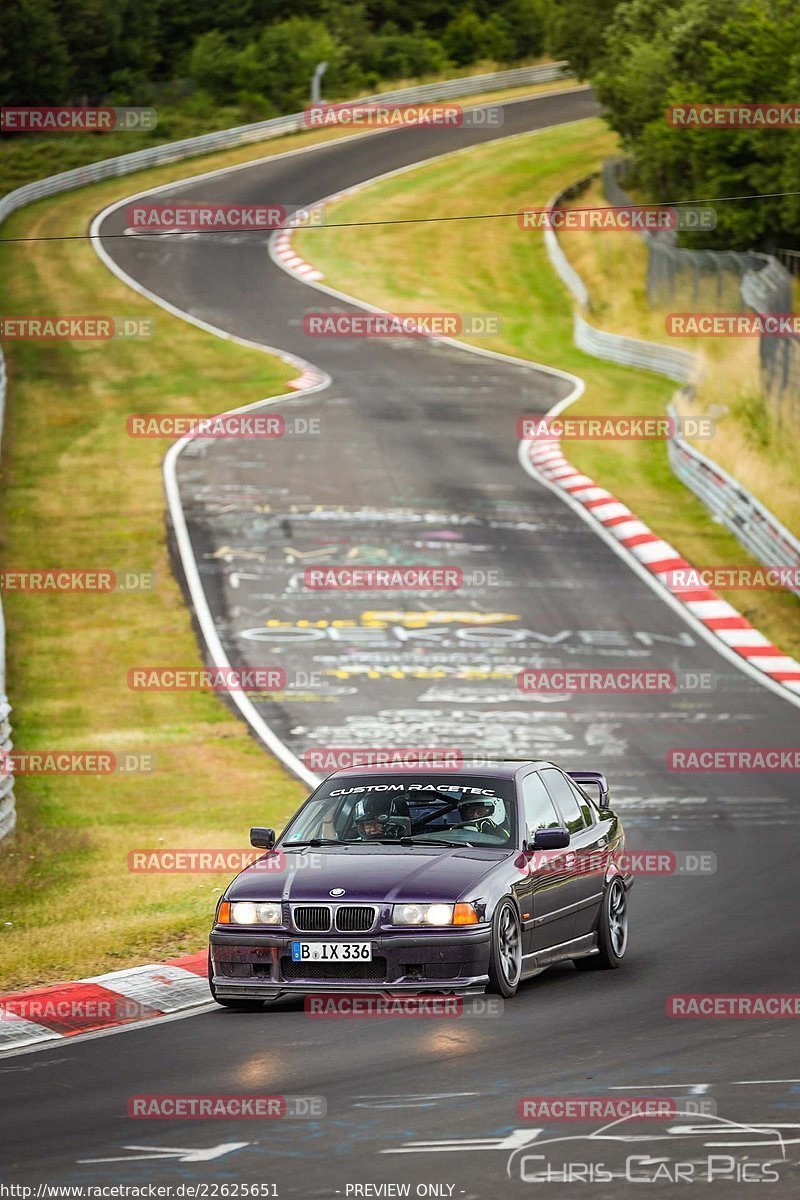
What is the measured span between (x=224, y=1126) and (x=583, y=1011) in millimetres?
3085

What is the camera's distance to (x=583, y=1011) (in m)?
10.4

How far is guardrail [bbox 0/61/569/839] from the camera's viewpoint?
59.8m

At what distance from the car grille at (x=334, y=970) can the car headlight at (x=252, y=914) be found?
0.79 feet

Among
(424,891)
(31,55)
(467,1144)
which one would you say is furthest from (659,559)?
(31,55)

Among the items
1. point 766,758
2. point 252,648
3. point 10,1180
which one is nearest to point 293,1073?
point 10,1180

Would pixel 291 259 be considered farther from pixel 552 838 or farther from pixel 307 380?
pixel 552 838

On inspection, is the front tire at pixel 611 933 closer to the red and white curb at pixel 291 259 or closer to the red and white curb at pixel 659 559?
the red and white curb at pixel 659 559

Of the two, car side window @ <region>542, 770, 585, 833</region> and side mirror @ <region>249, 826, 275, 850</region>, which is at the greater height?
side mirror @ <region>249, 826, 275, 850</region>

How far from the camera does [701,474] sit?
32.3 m

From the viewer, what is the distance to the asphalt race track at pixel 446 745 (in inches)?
297

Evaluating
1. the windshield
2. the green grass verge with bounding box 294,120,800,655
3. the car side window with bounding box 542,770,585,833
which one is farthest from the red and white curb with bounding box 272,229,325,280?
the windshield

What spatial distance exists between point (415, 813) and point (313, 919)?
4.39ft

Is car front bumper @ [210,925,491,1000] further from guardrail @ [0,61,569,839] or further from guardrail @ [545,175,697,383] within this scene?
guardrail @ [0,61,569,839]

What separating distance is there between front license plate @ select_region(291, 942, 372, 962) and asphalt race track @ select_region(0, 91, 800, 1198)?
0.33m
